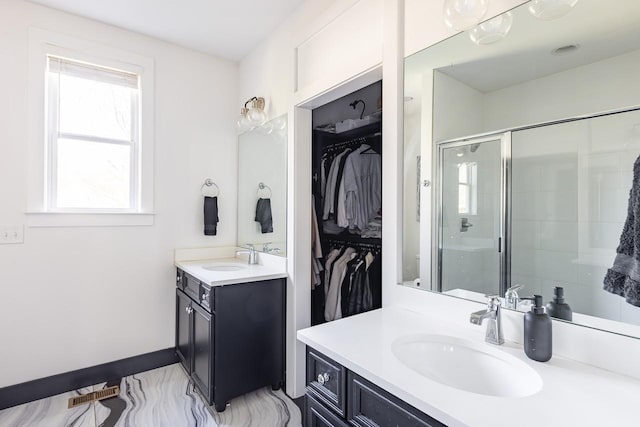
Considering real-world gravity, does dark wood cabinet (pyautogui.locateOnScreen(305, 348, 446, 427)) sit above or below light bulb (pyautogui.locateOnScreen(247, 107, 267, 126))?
below

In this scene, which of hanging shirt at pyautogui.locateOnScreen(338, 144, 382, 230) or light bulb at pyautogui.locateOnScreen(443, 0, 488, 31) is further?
hanging shirt at pyautogui.locateOnScreen(338, 144, 382, 230)

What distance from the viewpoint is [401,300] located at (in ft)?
4.93

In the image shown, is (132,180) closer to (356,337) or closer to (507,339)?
(356,337)

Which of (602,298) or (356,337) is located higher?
(602,298)

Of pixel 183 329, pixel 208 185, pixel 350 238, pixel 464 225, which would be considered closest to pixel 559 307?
pixel 464 225

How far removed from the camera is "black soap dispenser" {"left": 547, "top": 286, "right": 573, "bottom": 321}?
1031 millimetres

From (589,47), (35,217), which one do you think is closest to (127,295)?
(35,217)

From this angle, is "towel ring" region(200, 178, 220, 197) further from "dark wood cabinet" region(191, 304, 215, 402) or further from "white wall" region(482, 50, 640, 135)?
"white wall" region(482, 50, 640, 135)

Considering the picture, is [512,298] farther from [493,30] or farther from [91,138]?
[91,138]

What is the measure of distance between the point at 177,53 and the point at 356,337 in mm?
Result: 2681

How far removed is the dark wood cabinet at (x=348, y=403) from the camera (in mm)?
855

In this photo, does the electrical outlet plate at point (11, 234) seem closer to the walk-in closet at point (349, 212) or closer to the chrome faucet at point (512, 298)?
the walk-in closet at point (349, 212)

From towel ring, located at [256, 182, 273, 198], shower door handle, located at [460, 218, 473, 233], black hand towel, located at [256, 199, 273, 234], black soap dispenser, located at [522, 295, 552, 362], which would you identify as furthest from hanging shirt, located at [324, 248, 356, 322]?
black soap dispenser, located at [522, 295, 552, 362]

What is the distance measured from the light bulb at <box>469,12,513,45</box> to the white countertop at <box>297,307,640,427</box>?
3.41 feet
